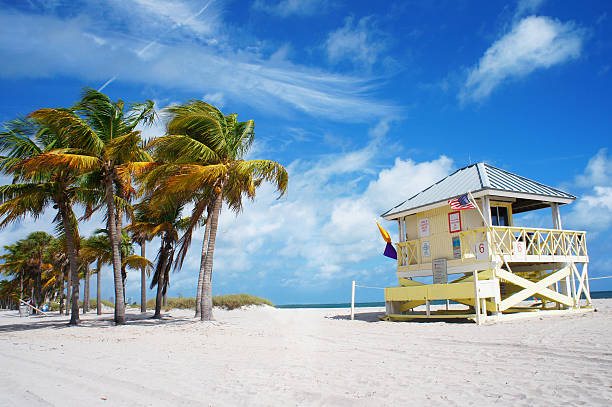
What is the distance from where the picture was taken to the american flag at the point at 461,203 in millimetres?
14789

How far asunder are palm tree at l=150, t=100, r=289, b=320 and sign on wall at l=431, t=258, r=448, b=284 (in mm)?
6425

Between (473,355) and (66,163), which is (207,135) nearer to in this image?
(66,163)

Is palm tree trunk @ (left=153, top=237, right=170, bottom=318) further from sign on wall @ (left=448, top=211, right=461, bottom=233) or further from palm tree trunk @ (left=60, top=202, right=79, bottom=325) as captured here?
sign on wall @ (left=448, top=211, right=461, bottom=233)

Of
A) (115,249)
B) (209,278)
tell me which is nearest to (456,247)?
(209,278)

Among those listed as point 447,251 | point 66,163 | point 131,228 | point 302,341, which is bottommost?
point 302,341

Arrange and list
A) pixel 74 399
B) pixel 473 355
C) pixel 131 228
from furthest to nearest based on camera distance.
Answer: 1. pixel 131 228
2. pixel 473 355
3. pixel 74 399

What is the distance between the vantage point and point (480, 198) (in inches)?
647

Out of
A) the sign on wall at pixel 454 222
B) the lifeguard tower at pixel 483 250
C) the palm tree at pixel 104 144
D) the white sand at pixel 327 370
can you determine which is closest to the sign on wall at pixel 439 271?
the lifeguard tower at pixel 483 250

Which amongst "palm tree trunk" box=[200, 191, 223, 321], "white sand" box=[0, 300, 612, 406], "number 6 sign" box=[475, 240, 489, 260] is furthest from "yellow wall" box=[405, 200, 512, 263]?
"palm tree trunk" box=[200, 191, 223, 321]

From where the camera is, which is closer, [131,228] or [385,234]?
[385,234]

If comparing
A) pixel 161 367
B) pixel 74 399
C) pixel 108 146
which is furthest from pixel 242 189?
pixel 74 399

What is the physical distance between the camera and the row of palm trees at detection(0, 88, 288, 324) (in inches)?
619

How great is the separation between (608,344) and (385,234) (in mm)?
11169

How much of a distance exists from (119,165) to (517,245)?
1536cm
